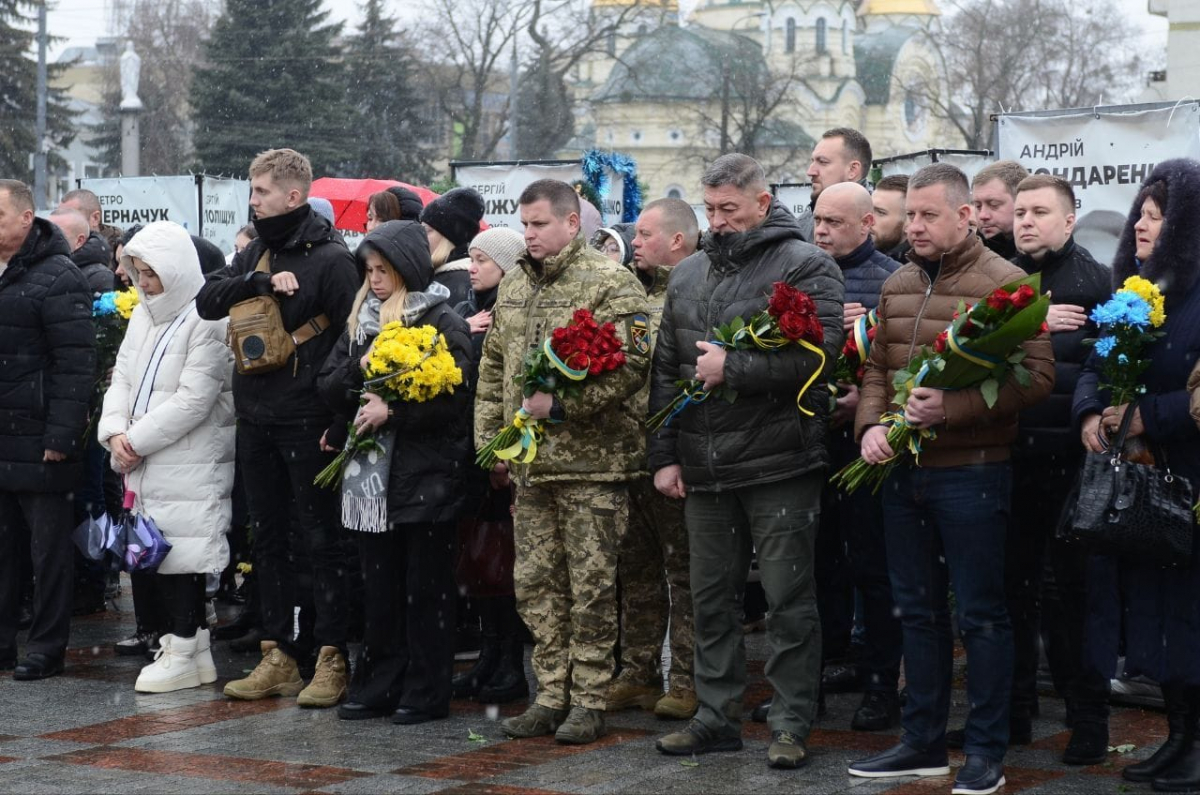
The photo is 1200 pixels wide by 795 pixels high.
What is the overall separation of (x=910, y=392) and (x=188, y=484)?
3.73 m

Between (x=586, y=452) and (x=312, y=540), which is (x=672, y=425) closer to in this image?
(x=586, y=452)

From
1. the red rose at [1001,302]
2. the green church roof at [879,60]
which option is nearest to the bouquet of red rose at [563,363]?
the red rose at [1001,302]

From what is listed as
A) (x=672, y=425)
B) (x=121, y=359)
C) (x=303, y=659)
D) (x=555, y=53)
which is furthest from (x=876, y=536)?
(x=555, y=53)

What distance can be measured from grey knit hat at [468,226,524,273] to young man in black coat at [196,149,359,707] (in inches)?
25.0

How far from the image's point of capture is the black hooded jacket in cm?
731

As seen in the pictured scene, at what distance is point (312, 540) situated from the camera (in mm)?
7898

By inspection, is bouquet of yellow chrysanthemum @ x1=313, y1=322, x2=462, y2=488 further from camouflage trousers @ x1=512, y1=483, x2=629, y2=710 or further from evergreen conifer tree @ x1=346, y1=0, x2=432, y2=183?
evergreen conifer tree @ x1=346, y1=0, x2=432, y2=183

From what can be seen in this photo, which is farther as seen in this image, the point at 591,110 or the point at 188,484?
the point at 591,110

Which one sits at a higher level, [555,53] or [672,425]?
[555,53]

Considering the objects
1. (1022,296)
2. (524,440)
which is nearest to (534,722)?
(524,440)

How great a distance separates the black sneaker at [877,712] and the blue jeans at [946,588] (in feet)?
2.44

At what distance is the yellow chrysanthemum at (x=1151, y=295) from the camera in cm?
624

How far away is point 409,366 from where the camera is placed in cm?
717

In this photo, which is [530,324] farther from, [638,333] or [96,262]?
[96,262]
